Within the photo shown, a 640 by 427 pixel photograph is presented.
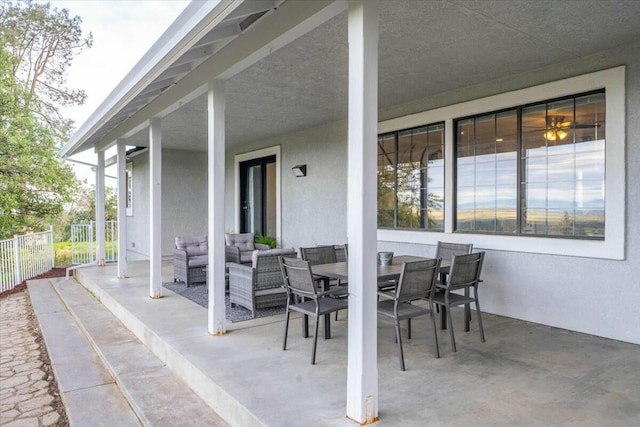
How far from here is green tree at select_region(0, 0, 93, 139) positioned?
1406 cm

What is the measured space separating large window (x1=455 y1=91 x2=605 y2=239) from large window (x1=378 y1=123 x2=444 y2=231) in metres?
0.32

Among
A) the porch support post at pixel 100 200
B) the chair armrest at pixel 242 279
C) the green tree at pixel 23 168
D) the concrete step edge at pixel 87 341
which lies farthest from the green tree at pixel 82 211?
the chair armrest at pixel 242 279

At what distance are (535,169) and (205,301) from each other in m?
4.45

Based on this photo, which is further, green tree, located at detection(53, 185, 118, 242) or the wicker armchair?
green tree, located at detection(53, 185, 118, 242)

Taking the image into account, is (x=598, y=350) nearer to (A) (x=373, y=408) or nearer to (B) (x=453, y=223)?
(B) (x=453, y=223)

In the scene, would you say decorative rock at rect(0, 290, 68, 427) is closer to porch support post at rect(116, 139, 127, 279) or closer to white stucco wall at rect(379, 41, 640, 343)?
porch support post at rect(116, 139, 127, 279)

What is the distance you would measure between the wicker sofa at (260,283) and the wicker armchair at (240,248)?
1.68m

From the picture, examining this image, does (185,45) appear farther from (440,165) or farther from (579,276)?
(579,276)

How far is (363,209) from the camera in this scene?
2.34m

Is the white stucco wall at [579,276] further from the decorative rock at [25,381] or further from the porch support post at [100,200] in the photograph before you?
the porch support post at [100,200]

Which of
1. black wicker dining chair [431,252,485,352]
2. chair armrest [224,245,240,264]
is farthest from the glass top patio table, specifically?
chair armrest [224,245,240,264]

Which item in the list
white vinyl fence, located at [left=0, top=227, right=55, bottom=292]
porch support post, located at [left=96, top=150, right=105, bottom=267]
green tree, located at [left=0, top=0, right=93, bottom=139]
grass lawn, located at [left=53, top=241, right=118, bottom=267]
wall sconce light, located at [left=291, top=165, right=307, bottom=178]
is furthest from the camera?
green tree, located at [left=0, top=0, right=93, bottom=139]

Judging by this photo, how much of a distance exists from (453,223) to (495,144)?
1.12 meters

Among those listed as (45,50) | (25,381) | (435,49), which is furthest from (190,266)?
(45,50)
